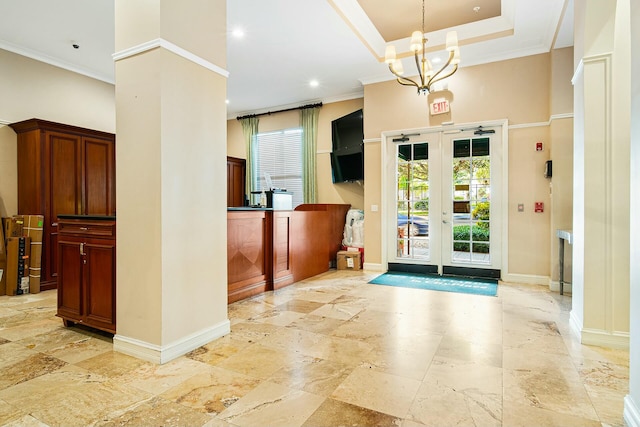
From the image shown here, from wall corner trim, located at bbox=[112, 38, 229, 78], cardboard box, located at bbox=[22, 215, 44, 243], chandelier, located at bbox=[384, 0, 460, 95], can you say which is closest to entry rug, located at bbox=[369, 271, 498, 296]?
chandelier, located at bbox=[384, 0, 460, 95]

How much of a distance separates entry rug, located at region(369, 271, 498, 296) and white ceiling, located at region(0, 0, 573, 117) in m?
3.31

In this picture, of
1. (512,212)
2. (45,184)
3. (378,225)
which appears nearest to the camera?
(45,184)

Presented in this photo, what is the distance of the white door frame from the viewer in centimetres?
504

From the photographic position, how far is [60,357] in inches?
98.3

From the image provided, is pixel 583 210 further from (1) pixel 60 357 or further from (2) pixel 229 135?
(2) pixel 229 135

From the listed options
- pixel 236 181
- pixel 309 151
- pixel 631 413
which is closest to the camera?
pixel 631 413

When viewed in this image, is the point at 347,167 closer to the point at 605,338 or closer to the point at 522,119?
the point at 522,119

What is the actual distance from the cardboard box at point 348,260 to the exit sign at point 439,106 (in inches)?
105

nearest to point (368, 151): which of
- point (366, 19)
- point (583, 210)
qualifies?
point (366, 19)

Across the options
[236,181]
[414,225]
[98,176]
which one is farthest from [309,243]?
[98,176]

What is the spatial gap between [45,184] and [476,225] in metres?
6.25

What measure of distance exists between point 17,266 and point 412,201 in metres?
5.73

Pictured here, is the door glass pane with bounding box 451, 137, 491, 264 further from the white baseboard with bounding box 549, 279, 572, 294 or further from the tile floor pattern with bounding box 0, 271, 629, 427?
the tile floor pattern with bounding box 0, 271, 629, 427

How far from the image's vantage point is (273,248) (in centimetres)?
461
